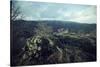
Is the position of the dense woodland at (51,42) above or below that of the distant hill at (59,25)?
below

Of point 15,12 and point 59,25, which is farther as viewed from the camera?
point 59,25

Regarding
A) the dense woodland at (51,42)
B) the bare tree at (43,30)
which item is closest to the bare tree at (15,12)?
the dense woodland at (51,42)

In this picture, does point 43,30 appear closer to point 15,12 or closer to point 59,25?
point 59,25

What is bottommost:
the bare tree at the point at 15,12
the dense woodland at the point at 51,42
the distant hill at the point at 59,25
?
the dense woodland at the point at 51,42

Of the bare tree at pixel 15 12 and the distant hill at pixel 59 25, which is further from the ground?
the bare tree at pixel 15 12

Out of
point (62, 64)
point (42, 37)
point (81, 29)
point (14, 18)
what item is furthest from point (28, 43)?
point (81, 29)

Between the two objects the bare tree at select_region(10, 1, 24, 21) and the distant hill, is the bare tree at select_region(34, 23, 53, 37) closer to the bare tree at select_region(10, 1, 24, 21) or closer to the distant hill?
the distant hill

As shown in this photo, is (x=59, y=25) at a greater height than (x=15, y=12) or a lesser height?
lesser

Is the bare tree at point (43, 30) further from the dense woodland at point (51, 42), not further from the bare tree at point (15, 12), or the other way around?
the bare tree at point (15, 12)

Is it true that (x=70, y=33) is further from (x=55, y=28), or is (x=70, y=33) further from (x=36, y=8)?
(x=36, y=8)

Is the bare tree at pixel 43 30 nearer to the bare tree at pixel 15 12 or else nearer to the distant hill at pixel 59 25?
the distant hill at pixel 59 25

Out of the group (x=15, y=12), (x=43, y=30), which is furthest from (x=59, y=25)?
(x=15, y=12)
